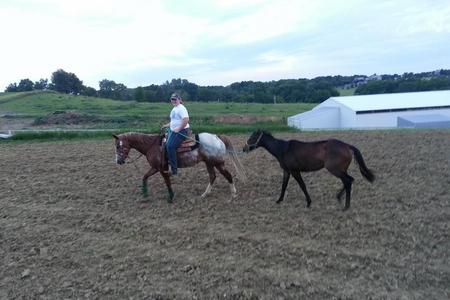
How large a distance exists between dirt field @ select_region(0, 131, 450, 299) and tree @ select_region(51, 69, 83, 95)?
78704 millimetres

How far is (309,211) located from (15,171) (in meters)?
10.2

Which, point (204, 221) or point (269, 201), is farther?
point (269, 201)

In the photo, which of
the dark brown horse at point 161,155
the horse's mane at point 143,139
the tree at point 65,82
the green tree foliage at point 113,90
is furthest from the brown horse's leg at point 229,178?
the tree at point 65,82

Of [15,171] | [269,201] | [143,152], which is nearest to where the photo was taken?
[269,201]

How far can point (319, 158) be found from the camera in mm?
8000

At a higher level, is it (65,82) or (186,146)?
(65,82)

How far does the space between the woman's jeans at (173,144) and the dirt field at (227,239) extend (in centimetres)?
92

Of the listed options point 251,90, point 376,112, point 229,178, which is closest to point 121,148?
point 229,178

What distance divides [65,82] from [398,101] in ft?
221

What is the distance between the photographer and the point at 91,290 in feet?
17.2

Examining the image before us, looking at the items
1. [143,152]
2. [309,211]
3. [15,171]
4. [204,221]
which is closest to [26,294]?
[204,221]

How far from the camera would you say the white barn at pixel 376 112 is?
40.8 m

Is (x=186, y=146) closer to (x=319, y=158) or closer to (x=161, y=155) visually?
(x=161, y=155)

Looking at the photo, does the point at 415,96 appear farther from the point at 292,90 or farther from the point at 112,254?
the point at 112,254
